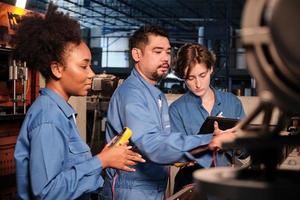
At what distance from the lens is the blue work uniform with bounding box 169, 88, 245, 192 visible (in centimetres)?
194

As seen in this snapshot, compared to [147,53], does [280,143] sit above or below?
below

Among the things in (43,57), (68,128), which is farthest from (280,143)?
(43,57)

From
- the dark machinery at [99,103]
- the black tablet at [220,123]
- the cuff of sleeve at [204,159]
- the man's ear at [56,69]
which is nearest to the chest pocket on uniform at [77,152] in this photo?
the man's ear at [56,69]

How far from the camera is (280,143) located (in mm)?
454

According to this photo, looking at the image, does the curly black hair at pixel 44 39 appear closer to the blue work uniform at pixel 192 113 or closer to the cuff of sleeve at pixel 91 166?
the cuff of sleeve at pixel 91 166

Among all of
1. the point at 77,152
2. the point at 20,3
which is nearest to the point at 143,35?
the point at 77,152

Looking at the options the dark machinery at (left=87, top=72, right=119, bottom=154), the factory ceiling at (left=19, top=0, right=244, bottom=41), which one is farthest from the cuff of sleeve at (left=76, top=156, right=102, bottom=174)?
the factory ceiling at (left=19, top=0, right=244, bottom=41)

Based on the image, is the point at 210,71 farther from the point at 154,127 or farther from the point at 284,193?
the point at 284,193

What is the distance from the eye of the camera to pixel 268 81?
430 mm

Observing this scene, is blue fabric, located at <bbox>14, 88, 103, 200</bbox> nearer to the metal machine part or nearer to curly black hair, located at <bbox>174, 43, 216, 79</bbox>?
curly black hair, located at <bbox>174, 43, 216, 79</bbox>

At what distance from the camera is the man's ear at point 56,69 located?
4.25ft

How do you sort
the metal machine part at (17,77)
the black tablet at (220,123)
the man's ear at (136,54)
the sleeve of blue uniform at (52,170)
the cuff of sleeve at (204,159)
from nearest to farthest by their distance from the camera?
the sleeve of blue uniform at (52,170)
the cuff of sleeve at (204,159)
the black tablet at (220,123)
the man's ear at (136,54)
the metal machine part at (17,77)

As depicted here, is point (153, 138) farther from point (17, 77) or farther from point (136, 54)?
point (17, 77)

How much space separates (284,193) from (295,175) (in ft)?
0.24
